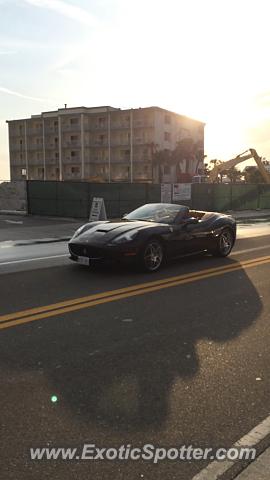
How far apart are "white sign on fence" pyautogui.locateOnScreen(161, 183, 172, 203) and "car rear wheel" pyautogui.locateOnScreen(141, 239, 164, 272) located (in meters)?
16.9

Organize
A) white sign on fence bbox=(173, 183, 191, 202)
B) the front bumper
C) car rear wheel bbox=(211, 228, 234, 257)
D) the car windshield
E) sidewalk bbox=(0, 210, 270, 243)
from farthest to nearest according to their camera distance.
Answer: white sign on fence bbox=(173, 183, 191, 202) → sidewalk bbox=(0, 210, 270, 243) → car rear wheel bbox=(211, 228, 234, 257) → the car windshield → the front bumper

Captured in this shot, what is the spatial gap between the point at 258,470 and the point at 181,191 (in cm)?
2513

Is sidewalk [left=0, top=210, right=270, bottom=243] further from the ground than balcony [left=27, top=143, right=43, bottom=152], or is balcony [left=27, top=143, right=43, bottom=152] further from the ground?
balcony [left=27, top=143, right=43, bottom=152]

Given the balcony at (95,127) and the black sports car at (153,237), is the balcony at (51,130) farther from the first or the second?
the black sports car at (153,237)

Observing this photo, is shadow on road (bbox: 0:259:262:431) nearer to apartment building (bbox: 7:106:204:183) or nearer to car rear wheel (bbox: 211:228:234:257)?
car rear wheel (bbox: 211:228:234:257)

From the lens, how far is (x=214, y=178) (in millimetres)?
44000

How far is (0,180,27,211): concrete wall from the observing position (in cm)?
2438

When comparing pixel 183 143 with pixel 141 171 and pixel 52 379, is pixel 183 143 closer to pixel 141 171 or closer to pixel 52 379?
pixel 141 171

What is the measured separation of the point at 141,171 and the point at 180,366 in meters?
72.8

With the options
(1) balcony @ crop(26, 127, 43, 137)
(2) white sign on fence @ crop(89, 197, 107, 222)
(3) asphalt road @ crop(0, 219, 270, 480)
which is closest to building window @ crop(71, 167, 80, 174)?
(1) balcony @ crop(26, 127, 43, 137)

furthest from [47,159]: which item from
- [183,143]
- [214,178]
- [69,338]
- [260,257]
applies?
[69,338]

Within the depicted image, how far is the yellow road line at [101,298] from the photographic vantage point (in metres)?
6.02

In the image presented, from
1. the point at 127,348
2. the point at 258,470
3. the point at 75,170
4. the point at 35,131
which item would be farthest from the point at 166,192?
the point at 35,131

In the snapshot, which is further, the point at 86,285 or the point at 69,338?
the point at 86,285
